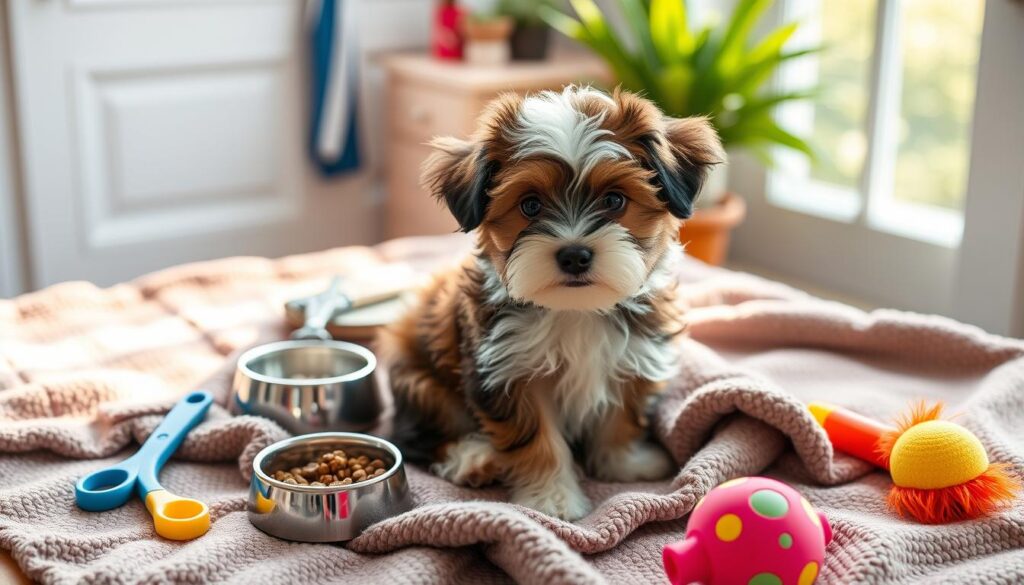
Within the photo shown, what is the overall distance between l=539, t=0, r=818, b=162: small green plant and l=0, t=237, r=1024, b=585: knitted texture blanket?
767 millimetres

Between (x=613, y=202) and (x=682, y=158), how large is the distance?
0.48ft

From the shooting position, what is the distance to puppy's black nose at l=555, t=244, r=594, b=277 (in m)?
1.52

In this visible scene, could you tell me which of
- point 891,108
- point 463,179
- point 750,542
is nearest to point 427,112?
point 891,108

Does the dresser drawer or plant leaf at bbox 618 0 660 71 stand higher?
plant leaf at bbox 618 0 660 71

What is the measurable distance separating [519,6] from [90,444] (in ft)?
7.99

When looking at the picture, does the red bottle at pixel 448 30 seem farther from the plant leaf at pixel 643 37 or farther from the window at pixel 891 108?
the window at pixel 891 108

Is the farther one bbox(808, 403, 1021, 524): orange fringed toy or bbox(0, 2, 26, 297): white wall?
bbox(0, 2, 26, 297): white wall

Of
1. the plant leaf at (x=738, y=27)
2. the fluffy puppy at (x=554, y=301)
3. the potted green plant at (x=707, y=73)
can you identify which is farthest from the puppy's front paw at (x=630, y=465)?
the plant leaf at (x=738, y=27)

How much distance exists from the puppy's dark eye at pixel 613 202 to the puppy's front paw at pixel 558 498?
0.42 metres

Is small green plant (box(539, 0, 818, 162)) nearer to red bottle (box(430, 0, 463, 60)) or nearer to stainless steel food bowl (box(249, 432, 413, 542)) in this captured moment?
red bottle (box(430, 0, 463, 60))

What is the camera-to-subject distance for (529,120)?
1.60 m

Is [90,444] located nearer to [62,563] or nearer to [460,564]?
[62,563]

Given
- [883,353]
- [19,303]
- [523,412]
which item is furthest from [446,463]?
[19,303]

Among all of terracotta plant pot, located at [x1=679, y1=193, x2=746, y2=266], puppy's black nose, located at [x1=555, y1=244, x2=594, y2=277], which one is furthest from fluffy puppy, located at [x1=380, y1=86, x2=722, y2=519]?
terracotta plant pot, located at [x1=679, y1=193, x2=746, y2=266]
